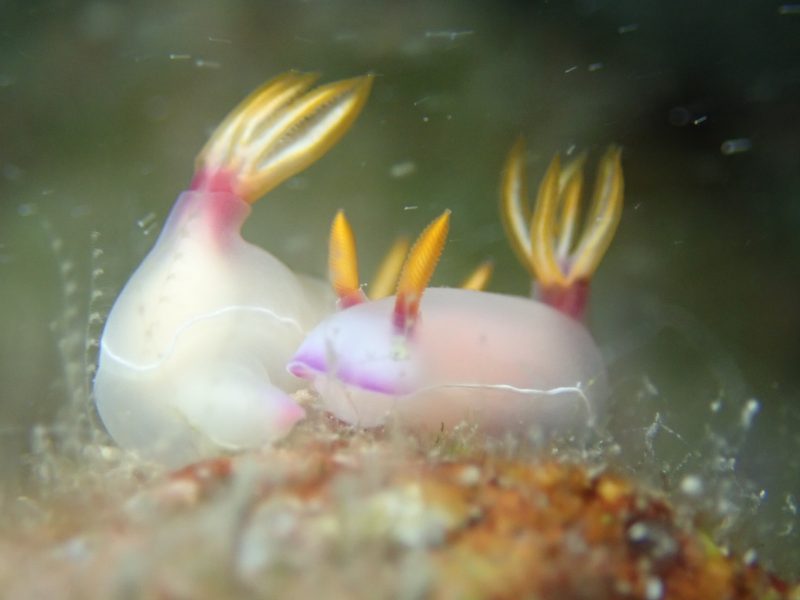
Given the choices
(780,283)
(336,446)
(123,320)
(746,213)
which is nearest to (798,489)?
(780,283)

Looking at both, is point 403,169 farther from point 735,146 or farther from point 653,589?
point 653,589

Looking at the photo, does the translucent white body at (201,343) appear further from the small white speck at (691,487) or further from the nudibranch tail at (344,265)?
the small white speck at (691,487)

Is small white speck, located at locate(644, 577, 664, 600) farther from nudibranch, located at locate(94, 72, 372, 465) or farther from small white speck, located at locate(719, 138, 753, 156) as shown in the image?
small white speck, located at locate(719, 138, 753, 156)

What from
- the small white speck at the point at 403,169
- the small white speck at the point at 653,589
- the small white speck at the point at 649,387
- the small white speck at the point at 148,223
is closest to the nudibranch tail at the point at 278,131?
the small white speck at the point at 649,387

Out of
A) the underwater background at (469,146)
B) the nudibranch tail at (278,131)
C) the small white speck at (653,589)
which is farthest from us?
the underwater background at (469,146)

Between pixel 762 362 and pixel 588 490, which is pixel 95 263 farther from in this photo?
pixel 762 362

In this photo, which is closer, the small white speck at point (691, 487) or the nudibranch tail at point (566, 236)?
the small white speck at point (691, 487)

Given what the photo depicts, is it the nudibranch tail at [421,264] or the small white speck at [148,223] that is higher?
the nudibranch tail at [421,264]
